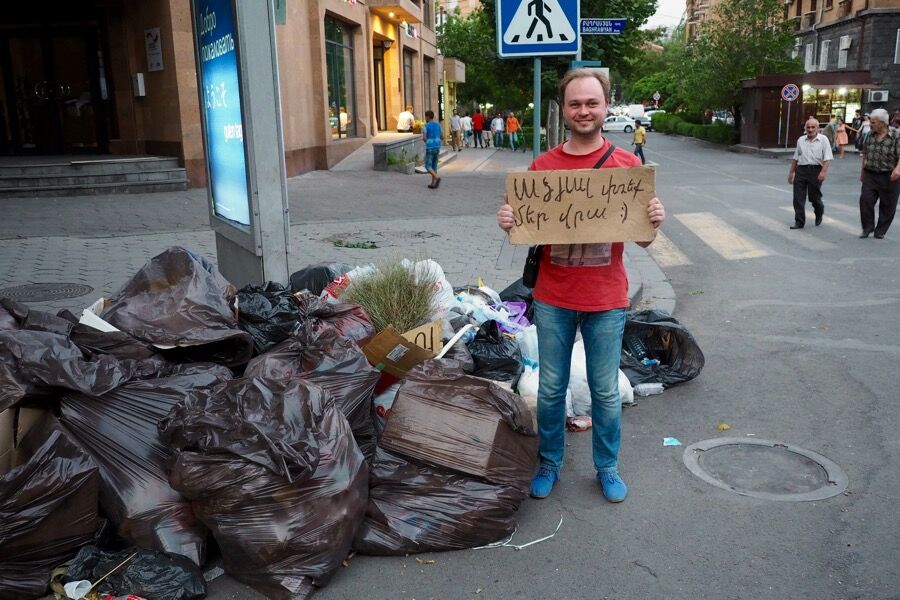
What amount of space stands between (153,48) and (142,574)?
1582 cm

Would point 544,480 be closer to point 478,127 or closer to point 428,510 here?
point 428,510

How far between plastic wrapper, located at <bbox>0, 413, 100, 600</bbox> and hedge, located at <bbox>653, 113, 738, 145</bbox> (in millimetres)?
38532

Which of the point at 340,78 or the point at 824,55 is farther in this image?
the point at 824,55

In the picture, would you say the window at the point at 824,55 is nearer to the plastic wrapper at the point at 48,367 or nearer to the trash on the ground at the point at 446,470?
the trash on the ground at the point at 446,470

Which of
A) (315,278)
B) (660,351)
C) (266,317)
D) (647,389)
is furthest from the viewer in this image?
(315,278)

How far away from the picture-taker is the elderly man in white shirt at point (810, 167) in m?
11.7

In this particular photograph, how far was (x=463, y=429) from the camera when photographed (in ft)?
11.2

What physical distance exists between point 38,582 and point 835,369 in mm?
5040

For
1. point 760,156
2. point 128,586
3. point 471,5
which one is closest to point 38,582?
point 128,586

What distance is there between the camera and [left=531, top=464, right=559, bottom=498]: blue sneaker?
12.3ft

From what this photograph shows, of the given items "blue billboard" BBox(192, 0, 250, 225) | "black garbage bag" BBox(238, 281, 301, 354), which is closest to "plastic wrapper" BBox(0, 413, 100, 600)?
"black garbage bag" BBox(238, 281, 301, 354)

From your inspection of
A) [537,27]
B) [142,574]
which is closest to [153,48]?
[537,27]

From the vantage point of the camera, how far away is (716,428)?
4598 mm

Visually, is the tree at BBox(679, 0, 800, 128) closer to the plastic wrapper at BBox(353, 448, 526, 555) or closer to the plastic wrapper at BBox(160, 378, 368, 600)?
the plastic wrapper at BBox(353, 448, 526, 555)
